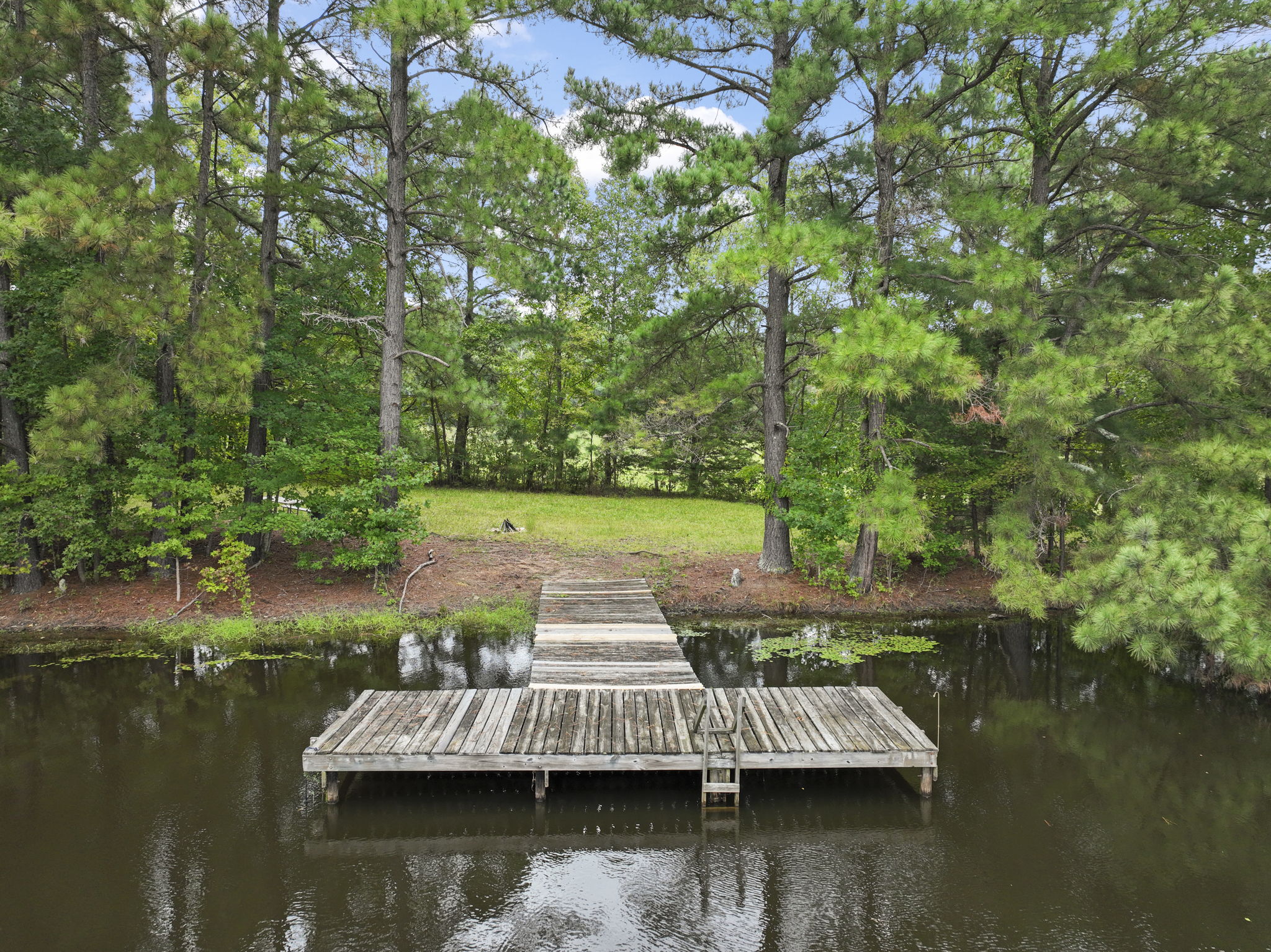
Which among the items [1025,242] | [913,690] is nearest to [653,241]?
[1025,242]

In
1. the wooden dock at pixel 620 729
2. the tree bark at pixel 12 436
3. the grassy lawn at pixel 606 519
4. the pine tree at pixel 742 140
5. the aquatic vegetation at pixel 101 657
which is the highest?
the pine tree at pixel 742 140

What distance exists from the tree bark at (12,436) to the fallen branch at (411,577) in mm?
5277

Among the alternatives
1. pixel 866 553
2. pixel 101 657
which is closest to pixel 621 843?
pixel 101 657

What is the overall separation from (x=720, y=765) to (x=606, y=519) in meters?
14.3

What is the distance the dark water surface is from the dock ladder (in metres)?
0.18

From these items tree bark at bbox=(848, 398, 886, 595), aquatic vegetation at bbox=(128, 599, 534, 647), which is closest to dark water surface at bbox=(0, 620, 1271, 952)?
aquatic vegetation at bbox=(128, 599, 534, 647)

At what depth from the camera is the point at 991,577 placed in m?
13.5

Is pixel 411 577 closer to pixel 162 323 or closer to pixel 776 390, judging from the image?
pixel 162 323

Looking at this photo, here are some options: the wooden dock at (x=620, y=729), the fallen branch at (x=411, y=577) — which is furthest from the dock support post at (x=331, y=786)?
the fallen branch at (x=411, y=577)

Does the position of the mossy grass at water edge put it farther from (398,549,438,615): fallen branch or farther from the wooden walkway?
the wooden walkway

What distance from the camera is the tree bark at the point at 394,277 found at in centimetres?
1212

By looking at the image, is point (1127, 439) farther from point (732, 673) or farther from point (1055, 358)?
point (732, 673)

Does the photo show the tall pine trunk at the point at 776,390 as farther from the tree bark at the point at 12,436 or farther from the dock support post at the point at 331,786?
the tree bark at the point at 12,436

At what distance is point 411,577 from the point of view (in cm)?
1204
